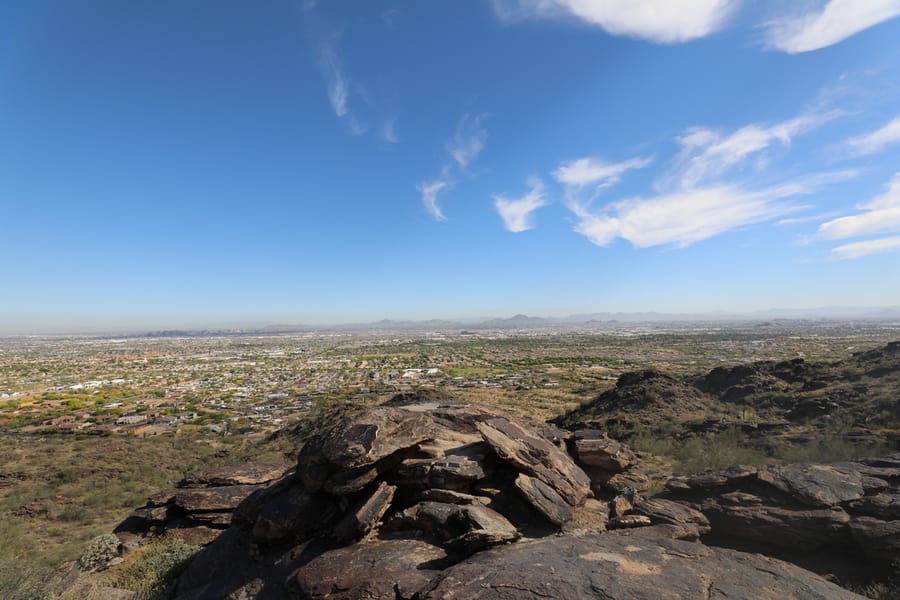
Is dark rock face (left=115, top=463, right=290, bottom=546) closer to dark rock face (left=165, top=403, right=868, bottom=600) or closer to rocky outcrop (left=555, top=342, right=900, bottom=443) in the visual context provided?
dark rock face (left=165, top=403, right=868, bottom=600)

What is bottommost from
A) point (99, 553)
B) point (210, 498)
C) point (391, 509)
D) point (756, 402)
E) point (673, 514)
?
point (99, 553)

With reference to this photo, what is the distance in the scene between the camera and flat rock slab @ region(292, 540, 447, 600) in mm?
7465

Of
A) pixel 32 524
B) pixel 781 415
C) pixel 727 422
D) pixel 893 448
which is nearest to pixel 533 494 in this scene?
pixel 893 448

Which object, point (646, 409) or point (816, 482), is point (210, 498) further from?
point (646, 409)

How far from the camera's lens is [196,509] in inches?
565

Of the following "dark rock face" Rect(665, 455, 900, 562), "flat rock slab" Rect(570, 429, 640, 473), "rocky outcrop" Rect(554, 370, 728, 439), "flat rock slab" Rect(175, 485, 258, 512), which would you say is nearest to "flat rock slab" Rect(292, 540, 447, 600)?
"flat rock slab" Rect(175, 485, 258, 512)

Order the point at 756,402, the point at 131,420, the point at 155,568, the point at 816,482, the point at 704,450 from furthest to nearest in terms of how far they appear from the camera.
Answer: the point at 131,420, the point at 756,402, the point at 704,450, the point at 155,568, the point at 816,482

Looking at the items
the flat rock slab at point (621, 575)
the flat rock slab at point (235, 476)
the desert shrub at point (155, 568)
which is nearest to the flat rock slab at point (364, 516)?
the flat rock slab at point (621, 575)

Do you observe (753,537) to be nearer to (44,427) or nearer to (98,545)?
(98,545)

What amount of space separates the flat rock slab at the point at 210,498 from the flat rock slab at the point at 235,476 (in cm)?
66

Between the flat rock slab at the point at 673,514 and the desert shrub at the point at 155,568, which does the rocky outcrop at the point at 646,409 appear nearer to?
the flat rock slab at the point at 673,514

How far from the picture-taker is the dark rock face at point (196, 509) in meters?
13.9

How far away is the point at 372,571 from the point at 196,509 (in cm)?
1042

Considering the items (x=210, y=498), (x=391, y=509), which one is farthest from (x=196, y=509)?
(x=391, y=509)
